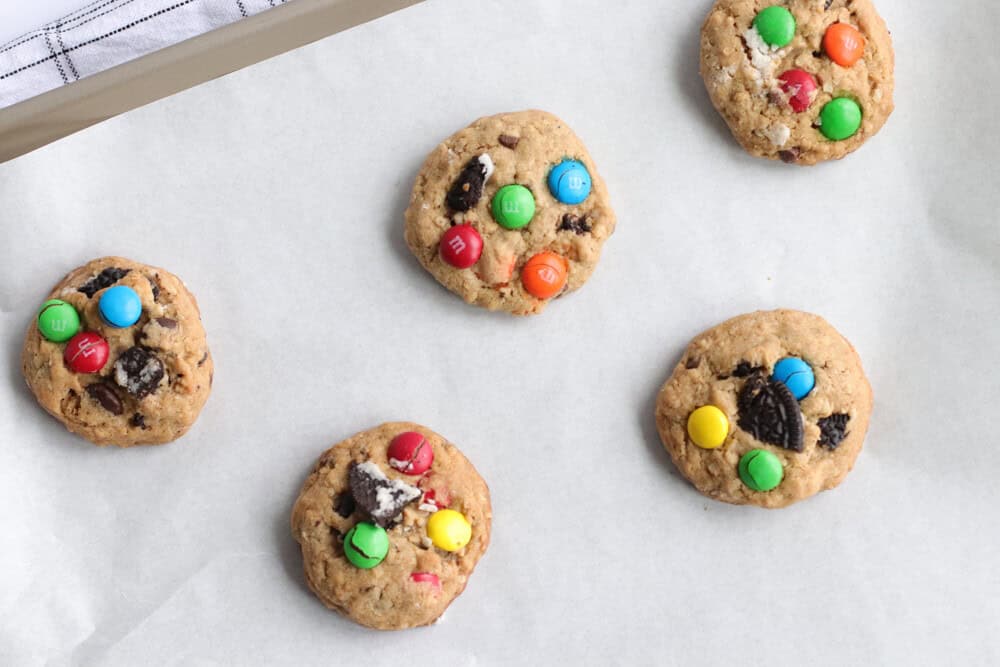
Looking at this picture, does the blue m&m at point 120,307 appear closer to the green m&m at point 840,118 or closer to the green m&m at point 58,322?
the green m&m at point 58,322

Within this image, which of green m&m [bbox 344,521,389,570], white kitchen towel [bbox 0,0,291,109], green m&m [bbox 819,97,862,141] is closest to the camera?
green m&m [bbox 344,521,389,570]

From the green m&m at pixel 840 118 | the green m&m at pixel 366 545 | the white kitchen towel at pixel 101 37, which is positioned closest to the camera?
the green m&m at pixel 366 545

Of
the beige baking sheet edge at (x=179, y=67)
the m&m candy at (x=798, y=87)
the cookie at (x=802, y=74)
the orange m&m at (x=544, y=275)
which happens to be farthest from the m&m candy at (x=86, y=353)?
the m&m candy at (x=798, y=87)

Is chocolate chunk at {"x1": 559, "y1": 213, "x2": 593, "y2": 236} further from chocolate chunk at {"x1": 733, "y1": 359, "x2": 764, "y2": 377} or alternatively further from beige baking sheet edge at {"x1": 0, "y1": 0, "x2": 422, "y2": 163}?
beige baking sheet edge at {"x1": 0, "y1": 0, "x2": 422, "y2": 163}

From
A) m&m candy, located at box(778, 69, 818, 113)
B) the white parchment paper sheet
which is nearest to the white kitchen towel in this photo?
the white parchment paper sheet

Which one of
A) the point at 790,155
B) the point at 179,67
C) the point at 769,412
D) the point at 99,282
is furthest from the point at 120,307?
the point at 790,155
